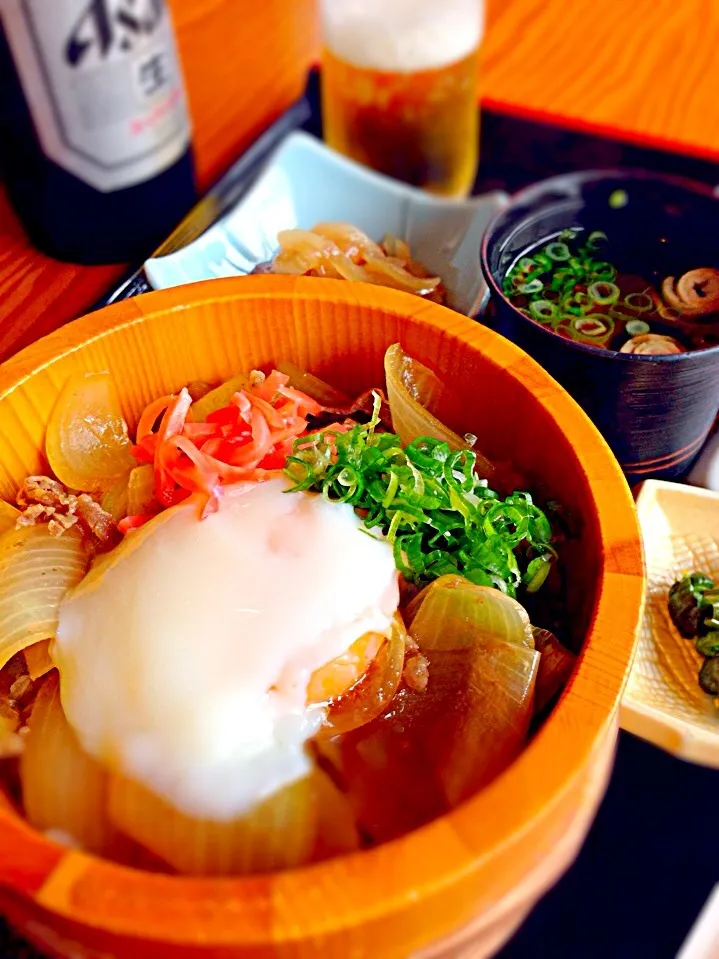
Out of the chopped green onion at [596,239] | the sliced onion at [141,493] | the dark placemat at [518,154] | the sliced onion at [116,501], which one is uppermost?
the sliced onion at [141,493]

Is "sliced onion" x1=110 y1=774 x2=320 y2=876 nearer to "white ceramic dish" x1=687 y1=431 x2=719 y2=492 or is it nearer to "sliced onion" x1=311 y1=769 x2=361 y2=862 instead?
"sliced onion" x1=311 y1=769 x2=361 y2=862

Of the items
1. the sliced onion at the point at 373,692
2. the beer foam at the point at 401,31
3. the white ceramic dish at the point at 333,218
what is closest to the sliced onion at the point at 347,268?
the white ceramic dish at the point at 333,218

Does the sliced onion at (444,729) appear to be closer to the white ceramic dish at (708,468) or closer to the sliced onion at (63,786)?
the sliced onion at (63,786)

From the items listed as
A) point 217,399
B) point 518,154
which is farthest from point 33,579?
point 518,154

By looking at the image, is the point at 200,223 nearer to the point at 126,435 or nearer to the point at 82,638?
the point at 126,435

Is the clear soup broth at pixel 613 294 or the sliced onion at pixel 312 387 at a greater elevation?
the sliced onion at pixel 312 387

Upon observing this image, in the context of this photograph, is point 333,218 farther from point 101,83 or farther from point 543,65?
point 543,65
